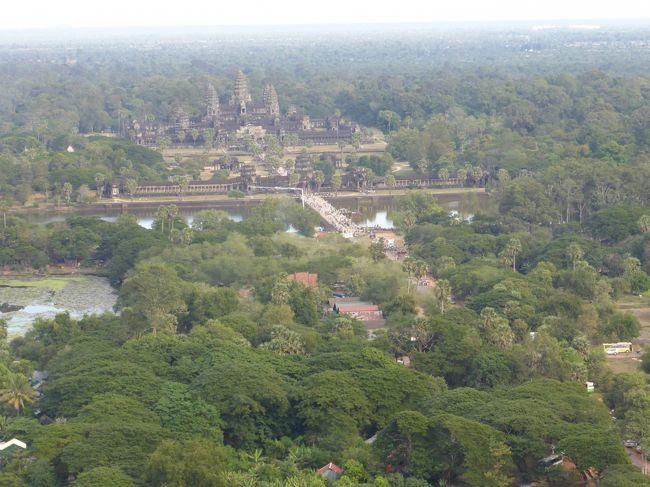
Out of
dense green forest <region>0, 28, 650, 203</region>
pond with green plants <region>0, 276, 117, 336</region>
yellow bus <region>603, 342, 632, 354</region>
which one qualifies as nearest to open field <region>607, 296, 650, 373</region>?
yellow bus <region>603, 342, 632, 354</region>

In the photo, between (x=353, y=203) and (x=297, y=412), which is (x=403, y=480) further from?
(x=353, y=203)

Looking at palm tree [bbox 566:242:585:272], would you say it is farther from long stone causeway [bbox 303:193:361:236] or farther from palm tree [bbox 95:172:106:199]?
palm tree [bbox 95:172:106:199]

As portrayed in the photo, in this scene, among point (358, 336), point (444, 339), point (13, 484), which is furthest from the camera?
point (358, 336)

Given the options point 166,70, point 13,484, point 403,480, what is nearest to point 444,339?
point 403,480

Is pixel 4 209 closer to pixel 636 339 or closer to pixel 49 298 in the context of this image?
pixel 49 298

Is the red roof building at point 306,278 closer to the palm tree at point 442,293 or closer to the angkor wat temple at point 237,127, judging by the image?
the palm tree at point 442,293

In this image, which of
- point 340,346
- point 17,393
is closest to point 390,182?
point 340,346
